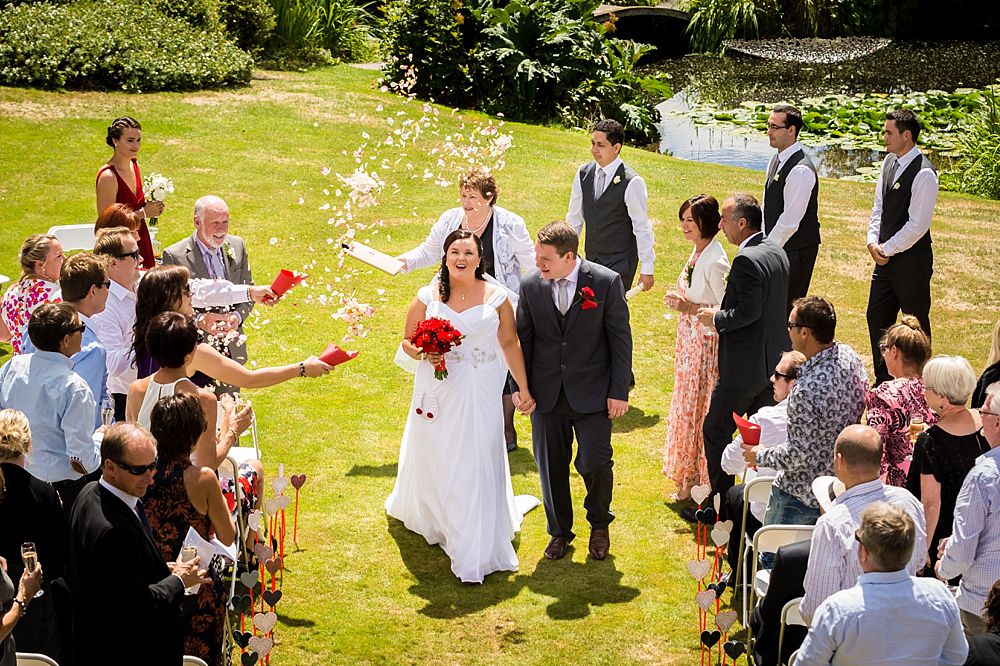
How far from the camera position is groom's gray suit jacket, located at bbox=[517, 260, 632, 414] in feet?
22.1

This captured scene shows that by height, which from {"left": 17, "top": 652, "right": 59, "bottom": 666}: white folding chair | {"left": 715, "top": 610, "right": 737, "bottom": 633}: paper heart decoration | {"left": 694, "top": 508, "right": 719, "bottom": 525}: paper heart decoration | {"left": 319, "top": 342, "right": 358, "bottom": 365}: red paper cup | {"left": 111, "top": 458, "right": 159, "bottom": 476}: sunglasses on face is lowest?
{"left": 715, "top": 610, "right": 737, "bottom": 633}: paper heart decoration

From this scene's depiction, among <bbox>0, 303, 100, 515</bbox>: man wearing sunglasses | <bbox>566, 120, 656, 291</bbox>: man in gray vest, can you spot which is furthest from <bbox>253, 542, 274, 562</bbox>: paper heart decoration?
<bbox>566, 120, 656, 291</bbox>: man in gray vest

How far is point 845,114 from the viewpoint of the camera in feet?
70.2

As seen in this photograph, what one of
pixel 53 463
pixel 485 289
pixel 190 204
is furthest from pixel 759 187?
pixel 53 463

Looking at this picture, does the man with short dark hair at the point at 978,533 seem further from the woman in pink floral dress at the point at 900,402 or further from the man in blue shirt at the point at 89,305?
the man in blue shirt at the point at 89,305

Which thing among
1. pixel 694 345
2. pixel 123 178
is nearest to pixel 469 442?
pixel 694 345

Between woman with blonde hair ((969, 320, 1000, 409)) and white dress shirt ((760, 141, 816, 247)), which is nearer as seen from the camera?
woman with blonde hair ((969, 320, 1000, 409))

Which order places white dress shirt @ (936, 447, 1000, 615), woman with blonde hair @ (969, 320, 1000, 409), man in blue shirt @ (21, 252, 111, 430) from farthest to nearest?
woman with blonde hair @ (969, 320, 1000, 409) < man in blue shirt @ (21, 252, 111, 430) < white dress shirt @ (936, 447, 1000, 615)

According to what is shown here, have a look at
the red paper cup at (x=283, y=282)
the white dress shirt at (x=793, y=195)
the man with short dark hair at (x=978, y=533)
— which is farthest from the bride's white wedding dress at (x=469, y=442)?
the white dress shirt at (x=793, y=195)

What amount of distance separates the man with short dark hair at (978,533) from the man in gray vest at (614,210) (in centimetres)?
454

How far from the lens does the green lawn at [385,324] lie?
6285 mm

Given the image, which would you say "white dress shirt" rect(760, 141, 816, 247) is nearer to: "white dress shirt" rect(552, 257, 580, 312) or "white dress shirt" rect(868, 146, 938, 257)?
"white dress shirt" rect(868, 146, 938, 257)

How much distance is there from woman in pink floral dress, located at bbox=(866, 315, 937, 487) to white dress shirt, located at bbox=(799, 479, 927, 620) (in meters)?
0.94

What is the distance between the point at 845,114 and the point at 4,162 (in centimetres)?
1500
